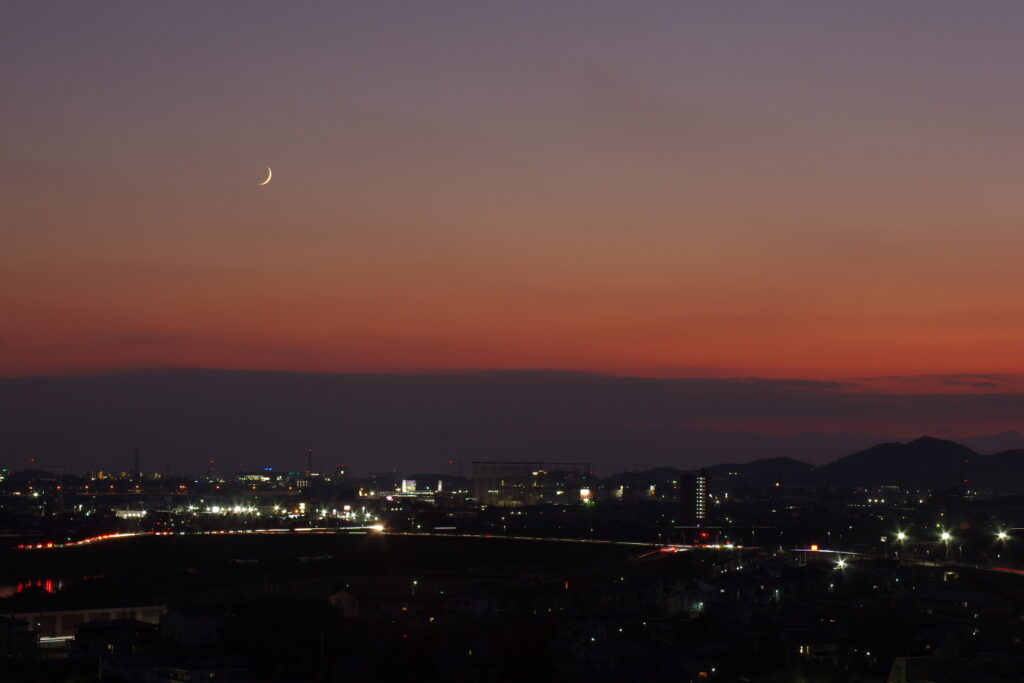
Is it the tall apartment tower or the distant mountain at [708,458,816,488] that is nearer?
the tall apartment tower

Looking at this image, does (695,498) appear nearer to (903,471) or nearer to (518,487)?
(518,487)

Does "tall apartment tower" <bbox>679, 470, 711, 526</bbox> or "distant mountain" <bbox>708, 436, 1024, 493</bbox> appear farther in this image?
"distant mountain" <bbox>708, 436, 1024, 493</bbox>

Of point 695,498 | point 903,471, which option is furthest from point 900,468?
point 695,498

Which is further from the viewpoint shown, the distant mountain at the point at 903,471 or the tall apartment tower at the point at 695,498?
the distant mountain at the point at 903,471

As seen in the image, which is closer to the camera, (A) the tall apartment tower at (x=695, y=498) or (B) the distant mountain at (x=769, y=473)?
(A) the tall apartment tower at (x=695, y=498)

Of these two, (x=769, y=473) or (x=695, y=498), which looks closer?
(x=695, y=498)

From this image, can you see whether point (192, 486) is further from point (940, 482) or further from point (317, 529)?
point (940, 482)

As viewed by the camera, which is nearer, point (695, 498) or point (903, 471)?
point (695, 498)

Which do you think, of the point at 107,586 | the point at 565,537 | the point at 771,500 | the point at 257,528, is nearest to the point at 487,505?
the point at 771,500

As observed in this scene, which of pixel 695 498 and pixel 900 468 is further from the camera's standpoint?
pixel 900 468

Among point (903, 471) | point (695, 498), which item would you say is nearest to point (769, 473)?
point (903, 471)

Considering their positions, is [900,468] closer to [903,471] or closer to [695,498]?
[903,471]

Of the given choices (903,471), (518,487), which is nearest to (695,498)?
(518,487)
